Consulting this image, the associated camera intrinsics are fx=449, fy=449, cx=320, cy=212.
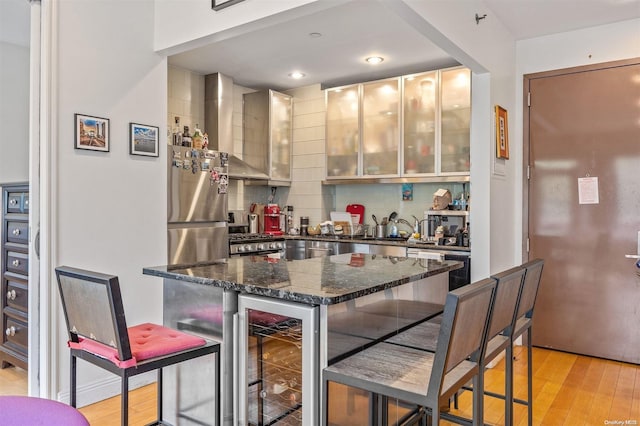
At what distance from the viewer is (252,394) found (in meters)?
1.97

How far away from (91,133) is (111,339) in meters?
1.57

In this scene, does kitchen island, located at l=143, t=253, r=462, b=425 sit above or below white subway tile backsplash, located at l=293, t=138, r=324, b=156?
below

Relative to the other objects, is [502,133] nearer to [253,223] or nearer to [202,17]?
[202,17]

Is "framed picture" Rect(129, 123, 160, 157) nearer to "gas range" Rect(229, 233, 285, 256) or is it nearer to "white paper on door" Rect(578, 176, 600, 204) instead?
"gas range" Rect(229, 233, 285, 256)

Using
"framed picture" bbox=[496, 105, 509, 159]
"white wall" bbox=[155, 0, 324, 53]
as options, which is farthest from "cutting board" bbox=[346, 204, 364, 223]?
"white wall" bbox=[155, 0, 324, 53]

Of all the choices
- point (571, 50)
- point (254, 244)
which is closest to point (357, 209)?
point (254, 244)

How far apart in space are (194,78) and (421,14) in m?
3.06

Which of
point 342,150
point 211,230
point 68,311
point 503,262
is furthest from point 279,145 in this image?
point 68,311

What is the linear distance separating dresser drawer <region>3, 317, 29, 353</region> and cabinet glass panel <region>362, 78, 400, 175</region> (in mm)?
3276

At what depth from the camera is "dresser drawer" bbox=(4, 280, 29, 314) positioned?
3055 millimetres

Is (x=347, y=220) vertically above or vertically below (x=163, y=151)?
below

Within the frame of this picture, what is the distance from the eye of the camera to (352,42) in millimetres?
3908

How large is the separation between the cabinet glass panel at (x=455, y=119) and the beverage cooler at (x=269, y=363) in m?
2.86

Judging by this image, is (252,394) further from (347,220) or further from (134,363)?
(347,220)
